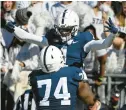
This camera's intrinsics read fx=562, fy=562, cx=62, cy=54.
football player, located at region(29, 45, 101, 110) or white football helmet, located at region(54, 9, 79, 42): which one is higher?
white football helmet, located at region(54, 9, 79, 42)

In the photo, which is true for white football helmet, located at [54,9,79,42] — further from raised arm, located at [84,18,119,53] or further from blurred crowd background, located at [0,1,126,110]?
blurred crowd background, located at [0,1,126,110]

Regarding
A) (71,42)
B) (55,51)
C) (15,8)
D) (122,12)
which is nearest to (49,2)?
(15,8)

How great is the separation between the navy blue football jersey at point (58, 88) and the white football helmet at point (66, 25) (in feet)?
3.23

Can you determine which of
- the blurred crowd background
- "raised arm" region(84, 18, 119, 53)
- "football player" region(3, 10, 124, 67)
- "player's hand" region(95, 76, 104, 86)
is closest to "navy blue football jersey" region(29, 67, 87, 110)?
"raised arm" region(84, 18, 119, 53)

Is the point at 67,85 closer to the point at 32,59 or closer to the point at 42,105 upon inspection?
the point at 42,105

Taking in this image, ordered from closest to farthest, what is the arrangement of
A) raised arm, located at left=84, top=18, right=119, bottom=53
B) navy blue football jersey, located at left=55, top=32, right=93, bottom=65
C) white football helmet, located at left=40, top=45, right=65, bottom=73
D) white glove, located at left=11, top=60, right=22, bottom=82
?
white football helmet, located at left=40, top=45, right=65, bottom=73 → raised arm, located at left=84, top=18, right=119, bottom=53 → navy blue football jersey, located at left=55, top=32, right=93, bottom=65 → white glove, located at left=11, top=60, right=22, bottom=82

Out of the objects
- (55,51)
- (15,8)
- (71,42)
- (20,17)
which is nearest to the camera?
(55,51)

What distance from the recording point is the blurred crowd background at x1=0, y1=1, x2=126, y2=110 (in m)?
8.28

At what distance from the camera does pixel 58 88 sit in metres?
5.73

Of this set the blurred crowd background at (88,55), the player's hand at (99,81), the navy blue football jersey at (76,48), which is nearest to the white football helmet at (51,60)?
the navy blue football jersey at (76,48)

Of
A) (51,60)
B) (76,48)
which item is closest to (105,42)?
(76,48)

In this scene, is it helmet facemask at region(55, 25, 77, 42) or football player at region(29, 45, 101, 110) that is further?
helmet facemask at region(55, 25, 77, 42)

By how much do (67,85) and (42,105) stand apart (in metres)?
0.34

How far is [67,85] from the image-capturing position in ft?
18.9
